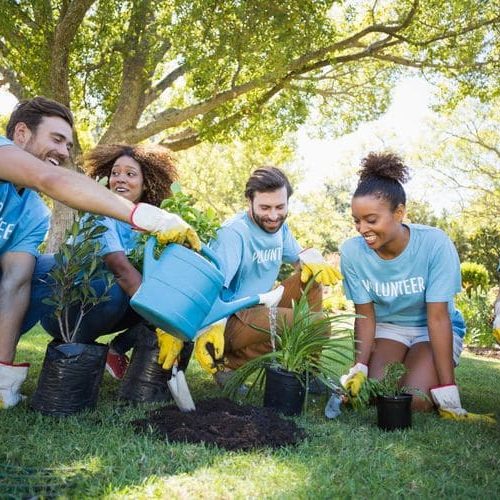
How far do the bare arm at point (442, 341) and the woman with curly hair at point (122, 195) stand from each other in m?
1.55

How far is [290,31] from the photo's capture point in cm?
807

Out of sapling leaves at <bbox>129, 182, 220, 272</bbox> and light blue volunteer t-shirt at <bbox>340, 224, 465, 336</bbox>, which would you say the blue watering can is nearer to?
sapling leaves at <bbox>129, 182, 220, 272</bbox>

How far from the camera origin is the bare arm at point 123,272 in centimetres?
274

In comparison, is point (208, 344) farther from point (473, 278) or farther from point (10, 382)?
point (473, 278)

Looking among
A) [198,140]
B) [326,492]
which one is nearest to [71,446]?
[326,492]

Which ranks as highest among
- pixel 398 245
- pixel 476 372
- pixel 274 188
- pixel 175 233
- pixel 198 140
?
pixel 198 140

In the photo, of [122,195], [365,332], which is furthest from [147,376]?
[365,332]

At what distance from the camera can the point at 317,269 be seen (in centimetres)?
336

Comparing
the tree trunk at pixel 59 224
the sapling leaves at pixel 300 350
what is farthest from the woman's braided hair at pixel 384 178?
the tree trunk at pixel 59 224

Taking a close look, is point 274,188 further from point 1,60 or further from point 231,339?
point 1,60

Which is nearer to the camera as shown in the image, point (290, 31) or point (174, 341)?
point (174, 341)

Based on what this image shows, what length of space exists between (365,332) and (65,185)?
183 centimetres

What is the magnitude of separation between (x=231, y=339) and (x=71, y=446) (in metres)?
1.48

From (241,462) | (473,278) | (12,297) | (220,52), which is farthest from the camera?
(473,278)
